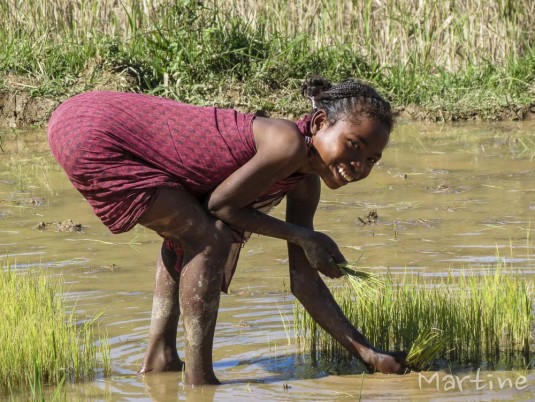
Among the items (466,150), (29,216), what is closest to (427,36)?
(466,150)

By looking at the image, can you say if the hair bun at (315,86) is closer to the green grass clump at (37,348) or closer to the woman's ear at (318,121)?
the woman's ear at (318,121)

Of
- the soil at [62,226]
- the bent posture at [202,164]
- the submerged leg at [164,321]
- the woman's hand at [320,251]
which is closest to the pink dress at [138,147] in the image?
the bent posture at [202,164]

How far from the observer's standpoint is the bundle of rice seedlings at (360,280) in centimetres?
404

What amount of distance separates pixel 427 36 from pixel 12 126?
434cm

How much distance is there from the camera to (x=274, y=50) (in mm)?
10648

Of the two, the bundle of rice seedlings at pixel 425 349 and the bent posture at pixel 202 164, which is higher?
the bent posture at pixel 202 164

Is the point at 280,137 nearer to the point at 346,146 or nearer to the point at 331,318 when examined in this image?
the point at 346,146

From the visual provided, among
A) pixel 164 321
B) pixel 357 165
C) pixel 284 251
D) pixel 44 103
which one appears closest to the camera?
pixel 357 165

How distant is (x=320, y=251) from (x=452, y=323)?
66cm

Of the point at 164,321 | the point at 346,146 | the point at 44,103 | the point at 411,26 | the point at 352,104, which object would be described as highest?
the point at 352,104

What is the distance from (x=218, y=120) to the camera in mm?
3869

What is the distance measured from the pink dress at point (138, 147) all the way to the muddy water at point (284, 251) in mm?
726

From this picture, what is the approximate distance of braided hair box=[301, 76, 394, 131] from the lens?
3789 millimetres

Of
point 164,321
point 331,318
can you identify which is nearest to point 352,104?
point 331,318
